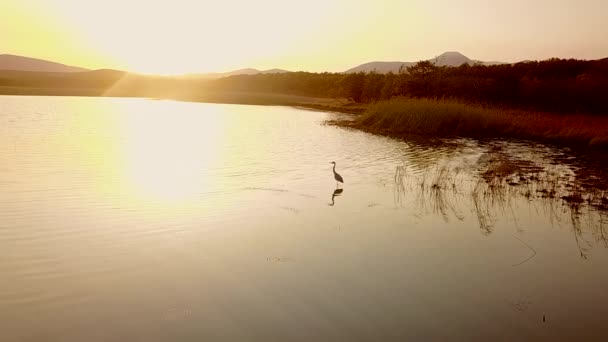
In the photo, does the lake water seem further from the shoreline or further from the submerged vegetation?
the shoreline

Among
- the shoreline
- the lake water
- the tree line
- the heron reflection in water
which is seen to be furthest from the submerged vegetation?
the tree line

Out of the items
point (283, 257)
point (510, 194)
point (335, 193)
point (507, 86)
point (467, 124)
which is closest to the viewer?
point (283, 257)

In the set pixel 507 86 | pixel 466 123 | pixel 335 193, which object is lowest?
pixel 335 193

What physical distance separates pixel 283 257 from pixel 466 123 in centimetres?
2308

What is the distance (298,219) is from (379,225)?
1.59 m

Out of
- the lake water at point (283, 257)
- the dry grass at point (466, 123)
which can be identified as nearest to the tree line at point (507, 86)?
the dry grass at point (466, 123)

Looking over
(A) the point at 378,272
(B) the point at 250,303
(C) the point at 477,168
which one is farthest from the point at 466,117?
(B) the point at 250,303

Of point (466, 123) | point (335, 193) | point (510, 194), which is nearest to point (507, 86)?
point (466, 123)

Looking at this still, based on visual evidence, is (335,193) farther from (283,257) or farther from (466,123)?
(466,123)

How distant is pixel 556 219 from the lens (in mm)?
9734

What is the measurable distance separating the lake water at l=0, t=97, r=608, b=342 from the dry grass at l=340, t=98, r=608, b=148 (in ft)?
43.7

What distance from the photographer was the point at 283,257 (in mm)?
7043

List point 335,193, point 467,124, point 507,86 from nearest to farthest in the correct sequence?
point 335,193 < point 467,124 < point 507,86

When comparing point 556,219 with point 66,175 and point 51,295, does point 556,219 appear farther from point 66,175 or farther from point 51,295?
point 66,175
